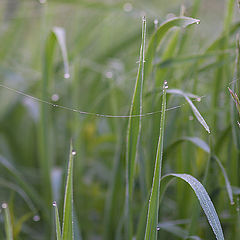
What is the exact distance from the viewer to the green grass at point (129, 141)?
698 millimetres

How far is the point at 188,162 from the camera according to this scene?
34.6 inches

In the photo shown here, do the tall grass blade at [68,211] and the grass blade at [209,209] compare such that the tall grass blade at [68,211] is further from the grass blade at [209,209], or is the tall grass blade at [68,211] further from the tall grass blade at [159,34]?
the tall grass blade at [159,34]

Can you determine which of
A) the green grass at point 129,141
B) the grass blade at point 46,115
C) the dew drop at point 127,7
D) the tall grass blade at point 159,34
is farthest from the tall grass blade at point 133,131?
the dew drop at point 127,7

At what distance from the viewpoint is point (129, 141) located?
2.26 feet

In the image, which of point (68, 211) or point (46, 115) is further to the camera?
point (46, 115)

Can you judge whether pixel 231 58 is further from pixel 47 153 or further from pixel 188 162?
pixel 47 153

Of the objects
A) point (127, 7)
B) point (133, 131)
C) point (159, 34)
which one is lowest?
point (133, 131)

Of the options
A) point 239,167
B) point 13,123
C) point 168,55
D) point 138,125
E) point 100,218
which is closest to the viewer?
point 138,125

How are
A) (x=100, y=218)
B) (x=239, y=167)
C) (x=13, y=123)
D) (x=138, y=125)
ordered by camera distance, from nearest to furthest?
1. (x=138, y=125)
2. (x=239, y=167)
3. (x=100, y=218)
4. (x=13, y=123)

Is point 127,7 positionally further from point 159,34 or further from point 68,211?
point 68,211

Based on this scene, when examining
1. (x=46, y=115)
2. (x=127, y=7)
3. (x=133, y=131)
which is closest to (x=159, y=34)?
(x=133, y=131)

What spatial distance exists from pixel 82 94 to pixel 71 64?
1.03 feet

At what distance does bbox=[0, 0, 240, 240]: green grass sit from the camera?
2.29 feet

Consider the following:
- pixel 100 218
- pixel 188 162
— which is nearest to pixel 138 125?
pixel 188 162
